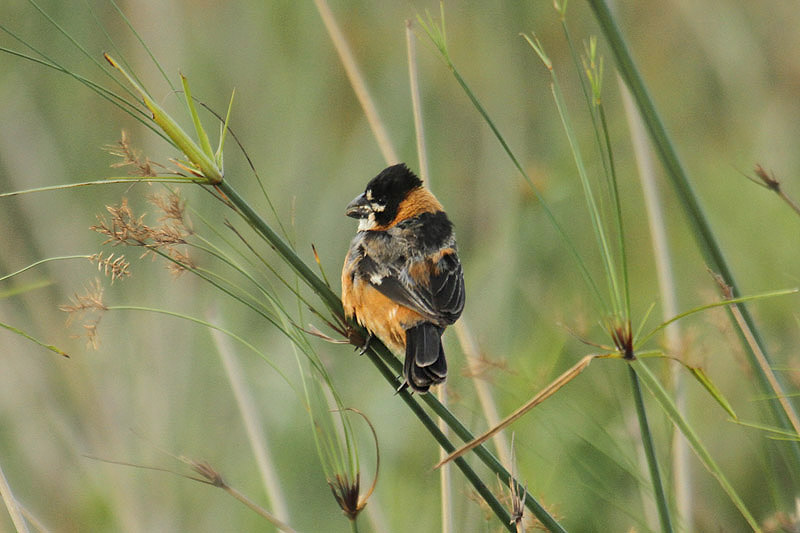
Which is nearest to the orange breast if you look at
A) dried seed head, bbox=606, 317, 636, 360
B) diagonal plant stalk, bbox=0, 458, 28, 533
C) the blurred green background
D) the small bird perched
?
the small bird perched

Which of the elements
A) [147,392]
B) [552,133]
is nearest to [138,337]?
[147,392]

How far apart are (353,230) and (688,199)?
121 inches

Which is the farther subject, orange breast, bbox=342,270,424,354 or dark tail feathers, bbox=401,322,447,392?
orange breast, bbox=342,270,424,354

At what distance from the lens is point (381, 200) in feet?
11.3

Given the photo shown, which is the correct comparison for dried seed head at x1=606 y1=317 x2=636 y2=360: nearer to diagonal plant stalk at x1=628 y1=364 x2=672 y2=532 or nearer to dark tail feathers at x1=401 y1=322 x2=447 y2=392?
diagonal plant stalk at x1=628 y1=364 x2=672 y2=532

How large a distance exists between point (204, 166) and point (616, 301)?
0.80 meters

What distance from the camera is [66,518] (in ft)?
12.1

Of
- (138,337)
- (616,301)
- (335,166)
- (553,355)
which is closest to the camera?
(616,301)

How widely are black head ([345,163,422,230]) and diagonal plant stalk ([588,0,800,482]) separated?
5.76ft

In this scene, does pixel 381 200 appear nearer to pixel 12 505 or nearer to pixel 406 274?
pixel 406 274

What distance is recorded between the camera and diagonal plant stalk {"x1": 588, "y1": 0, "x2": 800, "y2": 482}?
1.66 m

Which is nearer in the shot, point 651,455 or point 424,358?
point 651,455

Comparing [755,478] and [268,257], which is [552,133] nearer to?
[268,257]

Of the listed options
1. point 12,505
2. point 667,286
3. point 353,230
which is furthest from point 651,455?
point 353,230
